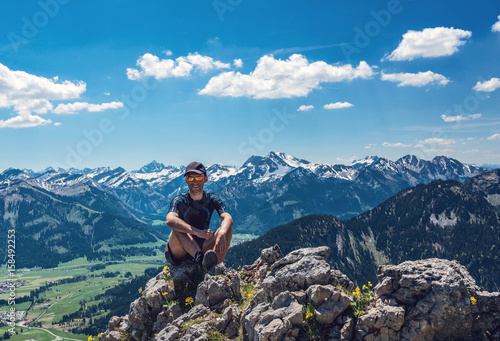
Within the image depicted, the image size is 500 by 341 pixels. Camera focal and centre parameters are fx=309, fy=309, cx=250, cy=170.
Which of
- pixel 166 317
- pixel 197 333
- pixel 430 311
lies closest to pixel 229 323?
pixel 197 333

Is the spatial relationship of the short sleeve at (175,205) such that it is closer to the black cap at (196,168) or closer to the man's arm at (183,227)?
the man's arm at (183,227)

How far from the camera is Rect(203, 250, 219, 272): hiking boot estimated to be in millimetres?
18656

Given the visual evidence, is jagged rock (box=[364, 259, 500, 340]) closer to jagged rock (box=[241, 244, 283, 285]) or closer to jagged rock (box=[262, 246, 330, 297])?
jagged rock (box=[262, 246, 330, 297])

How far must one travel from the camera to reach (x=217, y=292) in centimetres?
1666

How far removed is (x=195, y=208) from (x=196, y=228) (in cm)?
132

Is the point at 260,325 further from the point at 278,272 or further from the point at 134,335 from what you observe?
the point at 134,335

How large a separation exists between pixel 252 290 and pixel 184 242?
5.10 metres

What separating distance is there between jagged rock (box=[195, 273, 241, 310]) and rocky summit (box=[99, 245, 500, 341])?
69 cm

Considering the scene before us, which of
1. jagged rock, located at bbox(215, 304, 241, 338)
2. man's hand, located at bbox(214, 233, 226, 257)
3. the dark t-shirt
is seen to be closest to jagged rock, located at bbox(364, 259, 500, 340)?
jagged rock, located at bbox(215, 304, 241, 338)

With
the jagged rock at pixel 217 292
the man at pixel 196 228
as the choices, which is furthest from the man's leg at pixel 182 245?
the jagged rock at pixel 217 292

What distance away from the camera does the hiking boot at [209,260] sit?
18.7m


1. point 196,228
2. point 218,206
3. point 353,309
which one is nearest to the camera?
point 353,309

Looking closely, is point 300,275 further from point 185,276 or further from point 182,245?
point 182,245

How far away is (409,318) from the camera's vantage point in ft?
37.0
